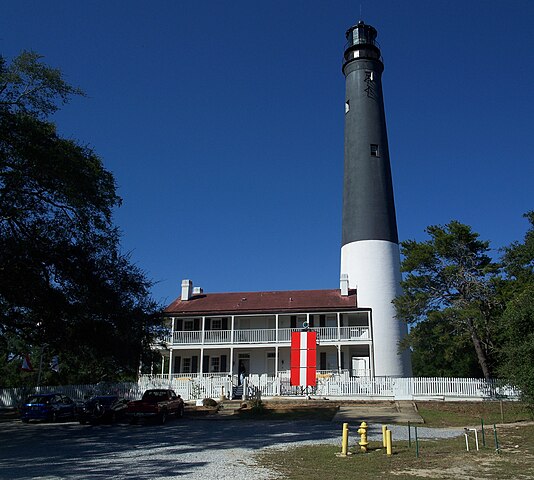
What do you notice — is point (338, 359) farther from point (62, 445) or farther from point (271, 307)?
point (62, 445)

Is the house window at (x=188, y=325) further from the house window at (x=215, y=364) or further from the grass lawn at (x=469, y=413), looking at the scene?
the grass lawn at (x=469, y=413)

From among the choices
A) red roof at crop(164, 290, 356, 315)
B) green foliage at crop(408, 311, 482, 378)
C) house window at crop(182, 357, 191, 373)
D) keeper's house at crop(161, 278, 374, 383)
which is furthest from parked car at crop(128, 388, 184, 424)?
house window at crop(182, 357, 191, 373)

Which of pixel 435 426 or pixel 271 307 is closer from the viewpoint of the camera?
pixel 435 426

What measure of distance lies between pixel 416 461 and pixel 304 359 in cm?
1552

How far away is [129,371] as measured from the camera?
22.6 metres

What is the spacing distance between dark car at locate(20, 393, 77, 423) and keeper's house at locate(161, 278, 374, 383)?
9919 mm

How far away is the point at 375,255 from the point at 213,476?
85.1ft

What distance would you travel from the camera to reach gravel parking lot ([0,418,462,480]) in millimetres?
10797

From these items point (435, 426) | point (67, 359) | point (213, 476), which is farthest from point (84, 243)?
point (435, 426)

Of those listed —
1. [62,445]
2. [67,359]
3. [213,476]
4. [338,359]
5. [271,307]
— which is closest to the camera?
[213,476]

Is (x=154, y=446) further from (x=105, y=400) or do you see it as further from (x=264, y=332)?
(x=264, y=332)

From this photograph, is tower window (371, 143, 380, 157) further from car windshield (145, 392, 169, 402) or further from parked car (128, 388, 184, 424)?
car windshield (145, 392, 169, 402)

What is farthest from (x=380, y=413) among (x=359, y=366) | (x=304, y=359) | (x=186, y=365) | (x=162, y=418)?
(x=186, y=365)

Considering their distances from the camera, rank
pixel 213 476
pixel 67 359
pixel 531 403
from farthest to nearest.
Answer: pixel 67 359, pixel 531 403, pixel 213 476
